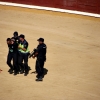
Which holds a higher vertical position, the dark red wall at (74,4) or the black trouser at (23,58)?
the dark red wall at (74,4)

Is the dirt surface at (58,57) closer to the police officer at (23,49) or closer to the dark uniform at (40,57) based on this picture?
the dark uniform at (40,57)

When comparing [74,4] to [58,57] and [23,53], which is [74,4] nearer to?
[58,57]

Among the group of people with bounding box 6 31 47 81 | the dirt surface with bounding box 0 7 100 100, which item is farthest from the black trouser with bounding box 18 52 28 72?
the dirt surface with bounding box 0 7 100 100

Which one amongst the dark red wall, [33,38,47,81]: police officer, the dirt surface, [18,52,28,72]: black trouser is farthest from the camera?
the dark red wall

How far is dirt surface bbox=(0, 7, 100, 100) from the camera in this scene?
941cm


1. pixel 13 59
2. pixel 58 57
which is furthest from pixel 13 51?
pixel 58 57

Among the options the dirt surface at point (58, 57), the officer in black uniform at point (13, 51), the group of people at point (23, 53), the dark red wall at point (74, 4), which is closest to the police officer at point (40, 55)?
the group of people at point (23, 53)

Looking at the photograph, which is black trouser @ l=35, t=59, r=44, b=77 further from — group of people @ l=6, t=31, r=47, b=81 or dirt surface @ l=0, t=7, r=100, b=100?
dirt surface @ l=0, t=7, r=100, b=100

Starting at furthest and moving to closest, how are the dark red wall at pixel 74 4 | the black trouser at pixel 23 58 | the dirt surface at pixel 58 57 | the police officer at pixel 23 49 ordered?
the dark red wall at pixel 74 4 → the black trouser at pixel 23 58 → the police officer at pixel 23 49 → the dirt surface at pixel 58 57

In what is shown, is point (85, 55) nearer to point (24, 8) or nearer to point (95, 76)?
point (95, 76)

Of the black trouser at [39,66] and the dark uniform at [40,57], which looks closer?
the dark uniform at [40,57]

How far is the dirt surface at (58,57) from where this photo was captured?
30.9 feet

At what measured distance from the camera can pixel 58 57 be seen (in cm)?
1180

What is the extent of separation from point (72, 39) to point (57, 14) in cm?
353
